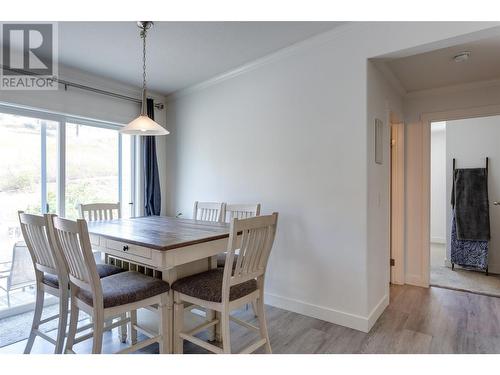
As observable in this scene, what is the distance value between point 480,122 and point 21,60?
218 inches

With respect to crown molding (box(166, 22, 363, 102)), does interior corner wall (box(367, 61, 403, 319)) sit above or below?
below

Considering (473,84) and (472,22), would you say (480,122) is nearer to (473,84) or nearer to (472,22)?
(473,84)

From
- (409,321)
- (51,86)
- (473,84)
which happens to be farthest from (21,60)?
(473,84)

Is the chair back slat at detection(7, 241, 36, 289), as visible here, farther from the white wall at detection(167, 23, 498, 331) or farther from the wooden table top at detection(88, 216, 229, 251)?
the white wall at detection(167, 23, 498, 331)

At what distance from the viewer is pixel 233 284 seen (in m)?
1.68

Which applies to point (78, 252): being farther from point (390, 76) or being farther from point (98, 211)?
point (390, 76)

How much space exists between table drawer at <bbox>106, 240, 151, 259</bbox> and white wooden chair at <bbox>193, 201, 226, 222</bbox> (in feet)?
3.65

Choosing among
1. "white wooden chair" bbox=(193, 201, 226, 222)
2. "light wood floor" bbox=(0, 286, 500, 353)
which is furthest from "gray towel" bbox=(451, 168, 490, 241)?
"white wooden chair" bbox=(193, 201, 226, 222)

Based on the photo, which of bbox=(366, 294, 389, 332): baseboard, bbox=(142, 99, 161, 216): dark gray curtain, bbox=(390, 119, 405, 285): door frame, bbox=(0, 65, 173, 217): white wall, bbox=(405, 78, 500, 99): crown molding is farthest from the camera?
bbox=(142, 99, 161, 216): dark gray curtain

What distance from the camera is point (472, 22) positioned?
186cm

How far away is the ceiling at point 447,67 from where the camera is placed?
7.81 ft

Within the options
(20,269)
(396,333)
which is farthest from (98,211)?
(396,333)

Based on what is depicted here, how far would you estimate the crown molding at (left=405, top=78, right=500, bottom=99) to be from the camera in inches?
118
